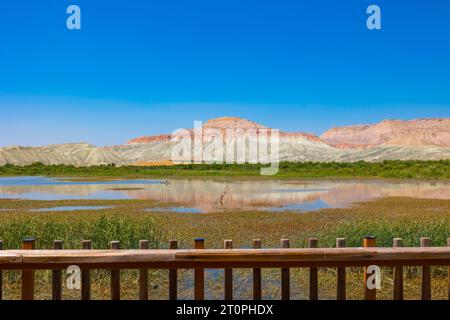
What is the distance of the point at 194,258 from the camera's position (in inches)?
157

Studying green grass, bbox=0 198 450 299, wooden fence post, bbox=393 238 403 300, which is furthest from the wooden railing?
green grass, bbox=0 198 450 299

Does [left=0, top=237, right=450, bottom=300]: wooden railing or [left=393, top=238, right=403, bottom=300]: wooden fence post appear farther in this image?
[left=393, top=238, right=403, bottom=300]: wooden fence post

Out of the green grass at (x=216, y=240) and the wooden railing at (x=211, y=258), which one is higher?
the wooden railing at (x=211, y=258)

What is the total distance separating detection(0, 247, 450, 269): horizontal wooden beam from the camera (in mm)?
3998

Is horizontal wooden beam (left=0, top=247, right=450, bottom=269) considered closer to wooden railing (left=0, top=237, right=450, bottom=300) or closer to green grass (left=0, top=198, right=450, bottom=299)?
wooden railing (left=0, top=237, right=450, bottom=300)

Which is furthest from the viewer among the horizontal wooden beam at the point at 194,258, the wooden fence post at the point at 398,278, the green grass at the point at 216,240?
the green grass at the point at 216,240

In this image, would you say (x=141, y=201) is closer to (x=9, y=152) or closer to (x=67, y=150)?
(x=9, y=152)

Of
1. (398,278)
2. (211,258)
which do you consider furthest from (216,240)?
(211,258)

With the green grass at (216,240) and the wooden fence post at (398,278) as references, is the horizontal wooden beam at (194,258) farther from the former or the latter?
the green grass at (216,240)

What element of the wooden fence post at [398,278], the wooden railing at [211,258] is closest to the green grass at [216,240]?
the wooden fence post at [398,278]

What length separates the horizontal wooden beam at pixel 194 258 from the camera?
4.00 m

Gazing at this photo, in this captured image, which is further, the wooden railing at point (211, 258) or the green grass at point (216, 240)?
the green grass at point (216, 240)

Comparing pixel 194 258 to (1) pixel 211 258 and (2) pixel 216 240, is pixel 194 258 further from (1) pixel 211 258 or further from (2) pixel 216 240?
(2) pixel 216 240
